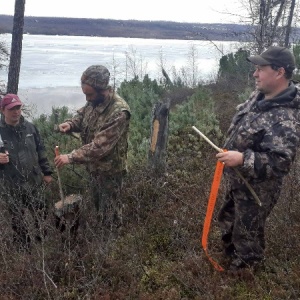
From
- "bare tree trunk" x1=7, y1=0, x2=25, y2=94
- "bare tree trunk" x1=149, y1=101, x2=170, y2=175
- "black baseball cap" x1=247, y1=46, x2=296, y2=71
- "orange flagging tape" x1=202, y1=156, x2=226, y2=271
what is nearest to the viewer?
"black baseball cap" x1=247, y1=46, x2=296, y2=71

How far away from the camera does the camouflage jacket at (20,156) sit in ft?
15.3

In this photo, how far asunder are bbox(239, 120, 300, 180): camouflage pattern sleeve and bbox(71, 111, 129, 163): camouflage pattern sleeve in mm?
1522

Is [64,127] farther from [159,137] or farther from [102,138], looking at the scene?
[159,137]

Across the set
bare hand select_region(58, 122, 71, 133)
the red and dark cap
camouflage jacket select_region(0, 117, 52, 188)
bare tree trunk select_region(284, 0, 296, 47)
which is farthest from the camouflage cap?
bare tree trunk select_region(284, 0, 296, 47)

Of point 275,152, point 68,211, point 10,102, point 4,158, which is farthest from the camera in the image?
point 68,211

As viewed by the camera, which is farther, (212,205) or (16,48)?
(16,48)

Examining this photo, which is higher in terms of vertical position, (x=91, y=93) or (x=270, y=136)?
(x=91, y=93)

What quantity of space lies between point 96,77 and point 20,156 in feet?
3.80

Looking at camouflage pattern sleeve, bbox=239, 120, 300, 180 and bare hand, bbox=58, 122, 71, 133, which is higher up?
camouflage pattern sleeve, bbox=239, 120, 300, 180

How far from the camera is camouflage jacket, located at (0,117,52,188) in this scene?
4668mm

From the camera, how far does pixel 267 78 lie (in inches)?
142

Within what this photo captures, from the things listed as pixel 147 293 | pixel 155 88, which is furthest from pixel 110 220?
pixel 155 88

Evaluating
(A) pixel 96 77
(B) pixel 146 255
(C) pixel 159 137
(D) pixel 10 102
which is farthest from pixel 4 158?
(C) pixel 159 137

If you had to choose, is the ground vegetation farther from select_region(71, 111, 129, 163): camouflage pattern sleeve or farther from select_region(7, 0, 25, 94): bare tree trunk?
select_region(7, 0, 25, 94): bare tree trunk
